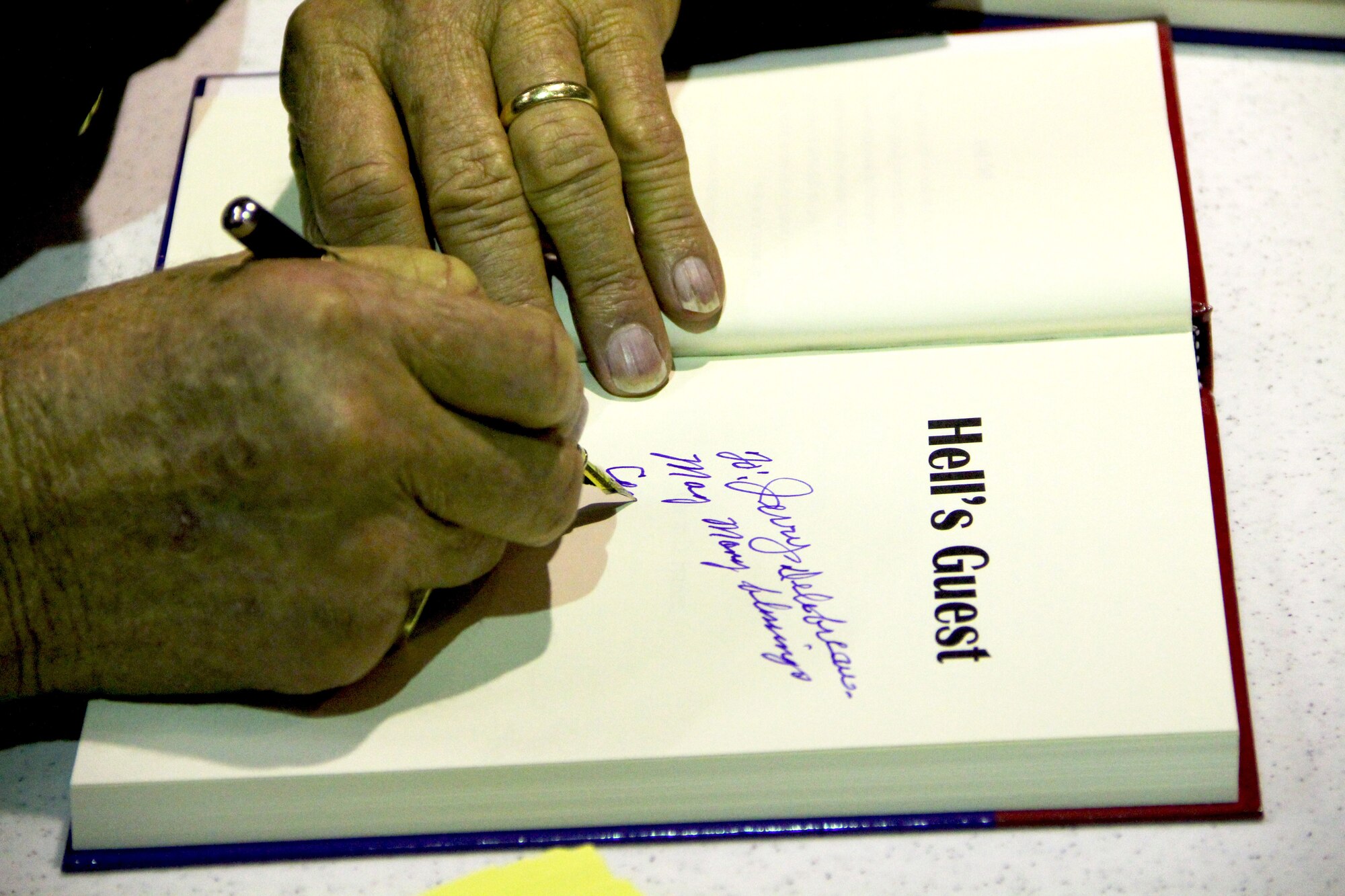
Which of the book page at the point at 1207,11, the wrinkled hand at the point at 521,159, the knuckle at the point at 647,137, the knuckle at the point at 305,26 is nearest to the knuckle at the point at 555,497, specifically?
the wrinkled hand at the point at 521,159

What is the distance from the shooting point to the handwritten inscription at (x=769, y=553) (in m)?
0.63

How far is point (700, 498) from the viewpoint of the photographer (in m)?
0.69

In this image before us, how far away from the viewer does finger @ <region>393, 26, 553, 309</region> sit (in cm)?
73

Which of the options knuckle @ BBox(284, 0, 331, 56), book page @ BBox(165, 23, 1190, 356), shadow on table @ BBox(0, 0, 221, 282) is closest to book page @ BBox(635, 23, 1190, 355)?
book page @ BBox(165, 23, 1190, 356)

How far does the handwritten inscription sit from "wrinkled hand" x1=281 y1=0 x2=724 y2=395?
71mm

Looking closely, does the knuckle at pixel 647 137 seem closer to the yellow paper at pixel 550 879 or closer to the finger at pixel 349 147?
the finger at pixel 349 147

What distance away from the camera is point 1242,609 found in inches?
26.6

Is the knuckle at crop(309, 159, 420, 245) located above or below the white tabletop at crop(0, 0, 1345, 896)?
above

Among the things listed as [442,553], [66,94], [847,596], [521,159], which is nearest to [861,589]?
[847,596]

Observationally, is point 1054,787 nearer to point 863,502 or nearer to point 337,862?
point 863,502

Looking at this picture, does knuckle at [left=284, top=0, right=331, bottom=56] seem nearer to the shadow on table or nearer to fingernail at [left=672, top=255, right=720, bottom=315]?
the shadow on table
